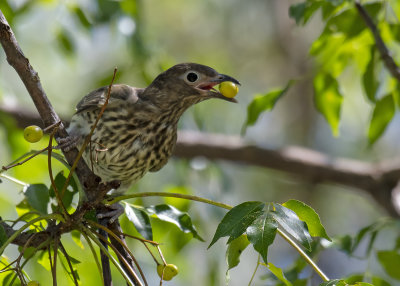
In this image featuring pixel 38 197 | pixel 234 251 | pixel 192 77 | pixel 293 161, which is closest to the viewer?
pixel 234 251

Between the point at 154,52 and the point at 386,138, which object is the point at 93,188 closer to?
the point at 154,52

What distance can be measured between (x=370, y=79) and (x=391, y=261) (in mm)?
1184

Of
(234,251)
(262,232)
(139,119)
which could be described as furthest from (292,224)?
(139,119)

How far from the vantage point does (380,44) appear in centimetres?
405

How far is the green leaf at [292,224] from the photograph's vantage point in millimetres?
2617

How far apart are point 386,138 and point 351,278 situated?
30.1 feet

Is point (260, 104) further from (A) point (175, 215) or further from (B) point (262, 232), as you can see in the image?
(B) point (262, 232)

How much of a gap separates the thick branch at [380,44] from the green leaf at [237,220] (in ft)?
5.73

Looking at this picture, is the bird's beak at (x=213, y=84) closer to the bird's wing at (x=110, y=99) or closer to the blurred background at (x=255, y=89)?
the bird's wing at (x=110, y=99)

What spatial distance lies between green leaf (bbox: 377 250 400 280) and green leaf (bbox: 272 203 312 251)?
3.93 feet

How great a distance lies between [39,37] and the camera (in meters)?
10.1

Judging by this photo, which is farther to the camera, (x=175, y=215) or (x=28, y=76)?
(x=175, y=215)

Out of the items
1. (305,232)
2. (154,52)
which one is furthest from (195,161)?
(305,232)

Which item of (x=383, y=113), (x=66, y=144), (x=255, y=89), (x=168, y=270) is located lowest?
(x=255, y=89)
